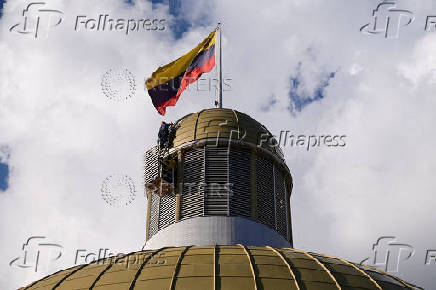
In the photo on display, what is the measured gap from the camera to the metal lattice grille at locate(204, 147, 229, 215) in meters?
30.1

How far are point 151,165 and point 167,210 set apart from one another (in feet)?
10.2

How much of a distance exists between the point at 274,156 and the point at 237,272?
12355mm

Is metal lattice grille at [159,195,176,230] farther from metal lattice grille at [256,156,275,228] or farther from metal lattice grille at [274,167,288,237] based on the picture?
metal lattice grille at [274,167,288,237]

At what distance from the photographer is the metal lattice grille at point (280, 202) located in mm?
31953

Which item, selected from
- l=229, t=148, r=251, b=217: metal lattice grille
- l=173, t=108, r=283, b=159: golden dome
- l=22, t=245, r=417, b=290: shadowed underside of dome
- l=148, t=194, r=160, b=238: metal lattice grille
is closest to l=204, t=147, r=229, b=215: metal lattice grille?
l=229, t=148, r=251, b=217: metal lattice grille

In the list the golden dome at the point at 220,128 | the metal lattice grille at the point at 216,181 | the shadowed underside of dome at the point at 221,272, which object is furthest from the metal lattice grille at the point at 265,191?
the shadowed underside of dome at the point at 221,272

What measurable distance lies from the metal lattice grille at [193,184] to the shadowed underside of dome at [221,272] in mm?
5066

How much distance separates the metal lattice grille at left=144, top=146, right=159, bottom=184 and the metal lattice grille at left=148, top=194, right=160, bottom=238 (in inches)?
37.3

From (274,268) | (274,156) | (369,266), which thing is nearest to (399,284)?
(369,266)

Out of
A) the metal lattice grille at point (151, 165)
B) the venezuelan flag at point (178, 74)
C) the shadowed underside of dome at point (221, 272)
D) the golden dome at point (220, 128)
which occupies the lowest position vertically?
the shadowed underside of dome at point (221, 272)

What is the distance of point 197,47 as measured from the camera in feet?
122

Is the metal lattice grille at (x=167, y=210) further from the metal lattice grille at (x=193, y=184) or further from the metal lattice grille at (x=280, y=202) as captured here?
the metal lattice grille at (x=280, y=202)

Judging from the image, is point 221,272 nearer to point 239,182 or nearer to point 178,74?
point 239,182

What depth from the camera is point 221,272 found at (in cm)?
2184
